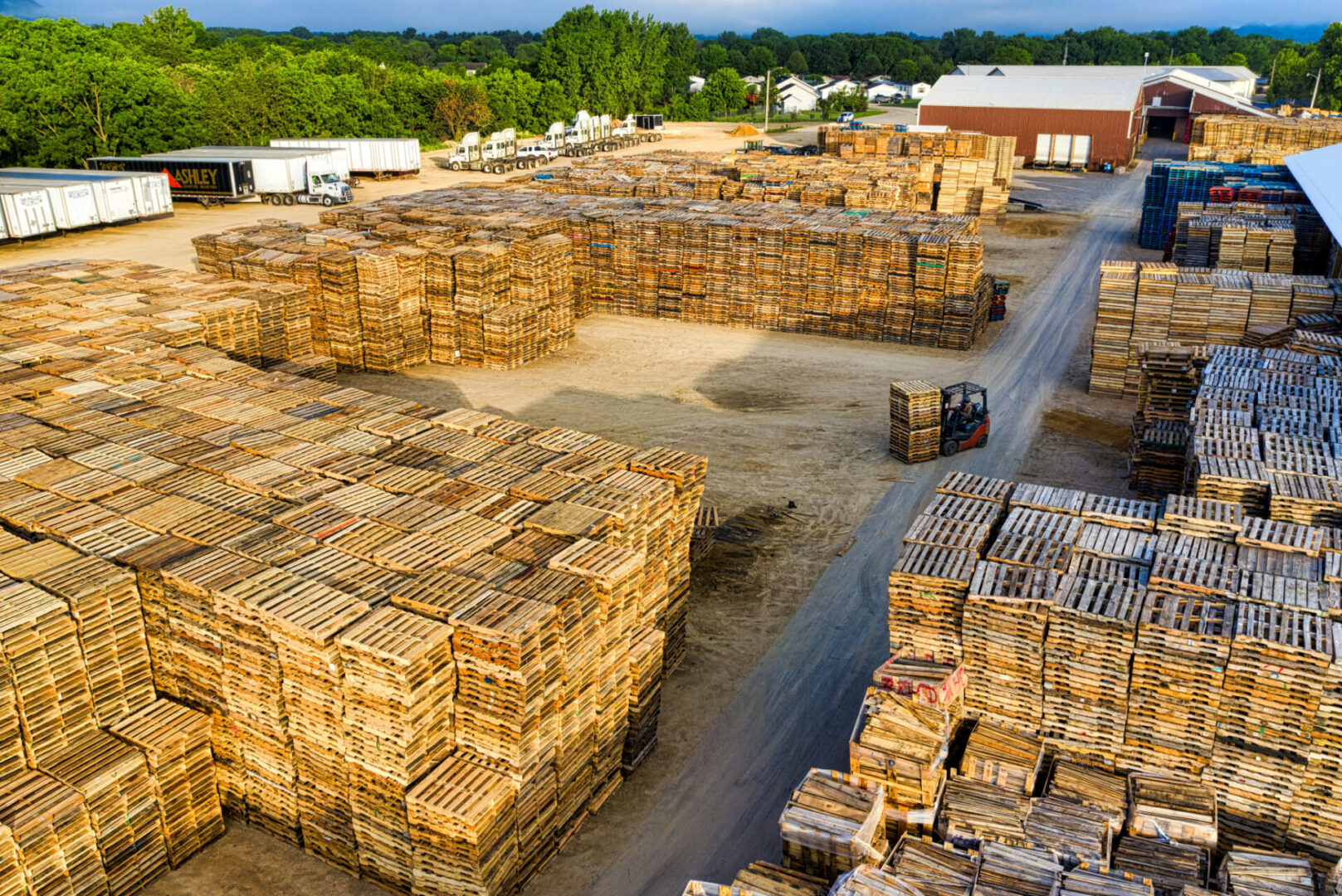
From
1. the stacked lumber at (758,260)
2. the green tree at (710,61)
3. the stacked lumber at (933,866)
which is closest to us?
the stacked lumber at (933,866)

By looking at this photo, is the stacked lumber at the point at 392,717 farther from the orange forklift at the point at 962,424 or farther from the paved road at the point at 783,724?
the orange forklift at the point at 962,424

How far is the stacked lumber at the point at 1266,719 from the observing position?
1139 cm

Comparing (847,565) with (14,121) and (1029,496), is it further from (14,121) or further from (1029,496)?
(14,121)

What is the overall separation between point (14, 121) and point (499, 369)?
164ft

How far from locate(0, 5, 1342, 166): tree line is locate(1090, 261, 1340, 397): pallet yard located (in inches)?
2552

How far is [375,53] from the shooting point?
12619 centimetres

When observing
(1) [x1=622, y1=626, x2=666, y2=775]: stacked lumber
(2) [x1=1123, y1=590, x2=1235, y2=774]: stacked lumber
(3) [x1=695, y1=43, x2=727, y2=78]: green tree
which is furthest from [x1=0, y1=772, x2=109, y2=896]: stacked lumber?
(3) [x1=695, y1=43, x2=727, y2=78]: green tree

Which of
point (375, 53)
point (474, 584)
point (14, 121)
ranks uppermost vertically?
point (375, 53)

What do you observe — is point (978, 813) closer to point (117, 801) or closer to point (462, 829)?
point (462, 829)

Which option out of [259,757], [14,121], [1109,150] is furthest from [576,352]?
[1109,150]

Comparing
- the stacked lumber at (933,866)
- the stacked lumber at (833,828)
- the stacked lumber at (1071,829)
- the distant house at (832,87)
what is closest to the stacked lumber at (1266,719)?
the stacked lumber at (1071,829)

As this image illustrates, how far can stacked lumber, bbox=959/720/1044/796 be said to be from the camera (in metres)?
12.3

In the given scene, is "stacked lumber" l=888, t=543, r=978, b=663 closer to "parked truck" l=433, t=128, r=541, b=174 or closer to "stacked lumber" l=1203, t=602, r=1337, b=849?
"stacked lumber" l=1203, t=602, r=1337, b=849

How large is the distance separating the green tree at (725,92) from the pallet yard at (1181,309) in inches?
4442
